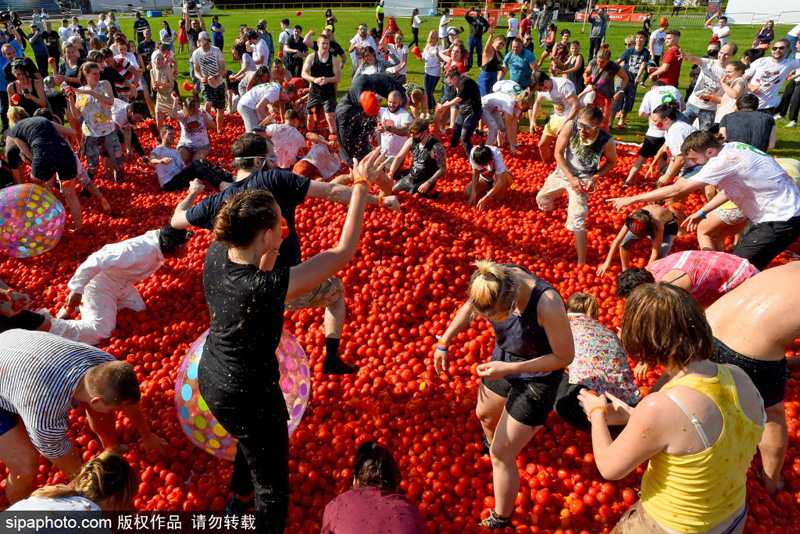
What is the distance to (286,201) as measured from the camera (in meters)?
3.63

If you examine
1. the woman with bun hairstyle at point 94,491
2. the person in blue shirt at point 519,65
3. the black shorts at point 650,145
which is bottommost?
the woman with bun hairstyle at point 94,491

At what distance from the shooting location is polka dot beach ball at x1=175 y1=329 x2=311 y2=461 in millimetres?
3451

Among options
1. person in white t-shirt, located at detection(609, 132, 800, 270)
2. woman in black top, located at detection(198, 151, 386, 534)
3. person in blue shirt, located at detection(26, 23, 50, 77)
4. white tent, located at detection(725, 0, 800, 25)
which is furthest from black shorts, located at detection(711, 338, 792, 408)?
white tent, located at detection(725, 0, 800, 25)

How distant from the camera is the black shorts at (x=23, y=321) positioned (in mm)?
4605

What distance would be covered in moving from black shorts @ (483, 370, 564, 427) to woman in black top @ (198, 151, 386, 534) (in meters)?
1.36

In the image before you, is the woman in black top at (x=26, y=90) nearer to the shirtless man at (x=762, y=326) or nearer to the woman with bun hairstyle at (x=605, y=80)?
the woman with bun hairstyle at (x=605, y=80)

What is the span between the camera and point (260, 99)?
373 inches

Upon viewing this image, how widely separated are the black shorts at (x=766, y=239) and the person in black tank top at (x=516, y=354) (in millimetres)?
3480

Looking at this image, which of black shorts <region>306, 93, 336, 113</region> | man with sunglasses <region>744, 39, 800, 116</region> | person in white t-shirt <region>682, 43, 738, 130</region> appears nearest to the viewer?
man with sunglasses <region>744, 39, 800, 116</region>

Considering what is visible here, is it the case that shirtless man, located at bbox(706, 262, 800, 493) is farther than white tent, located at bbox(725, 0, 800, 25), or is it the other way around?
white tent, located at bbox(725, 0, 800, 25)

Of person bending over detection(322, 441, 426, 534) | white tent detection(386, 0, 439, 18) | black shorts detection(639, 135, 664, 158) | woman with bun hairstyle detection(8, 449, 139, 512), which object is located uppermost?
white tent detection(386, 0, 439, 18)

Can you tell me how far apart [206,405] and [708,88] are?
1007cm

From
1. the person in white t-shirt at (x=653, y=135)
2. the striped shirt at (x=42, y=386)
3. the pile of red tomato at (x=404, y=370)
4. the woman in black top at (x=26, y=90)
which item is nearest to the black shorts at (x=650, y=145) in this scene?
the person in white t-shirt at (x=653, y=135)

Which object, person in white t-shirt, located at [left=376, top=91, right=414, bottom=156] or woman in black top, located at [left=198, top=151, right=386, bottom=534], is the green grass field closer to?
person in white t-shirt, located at [left=376, top=91, right=414, bottom=156]
